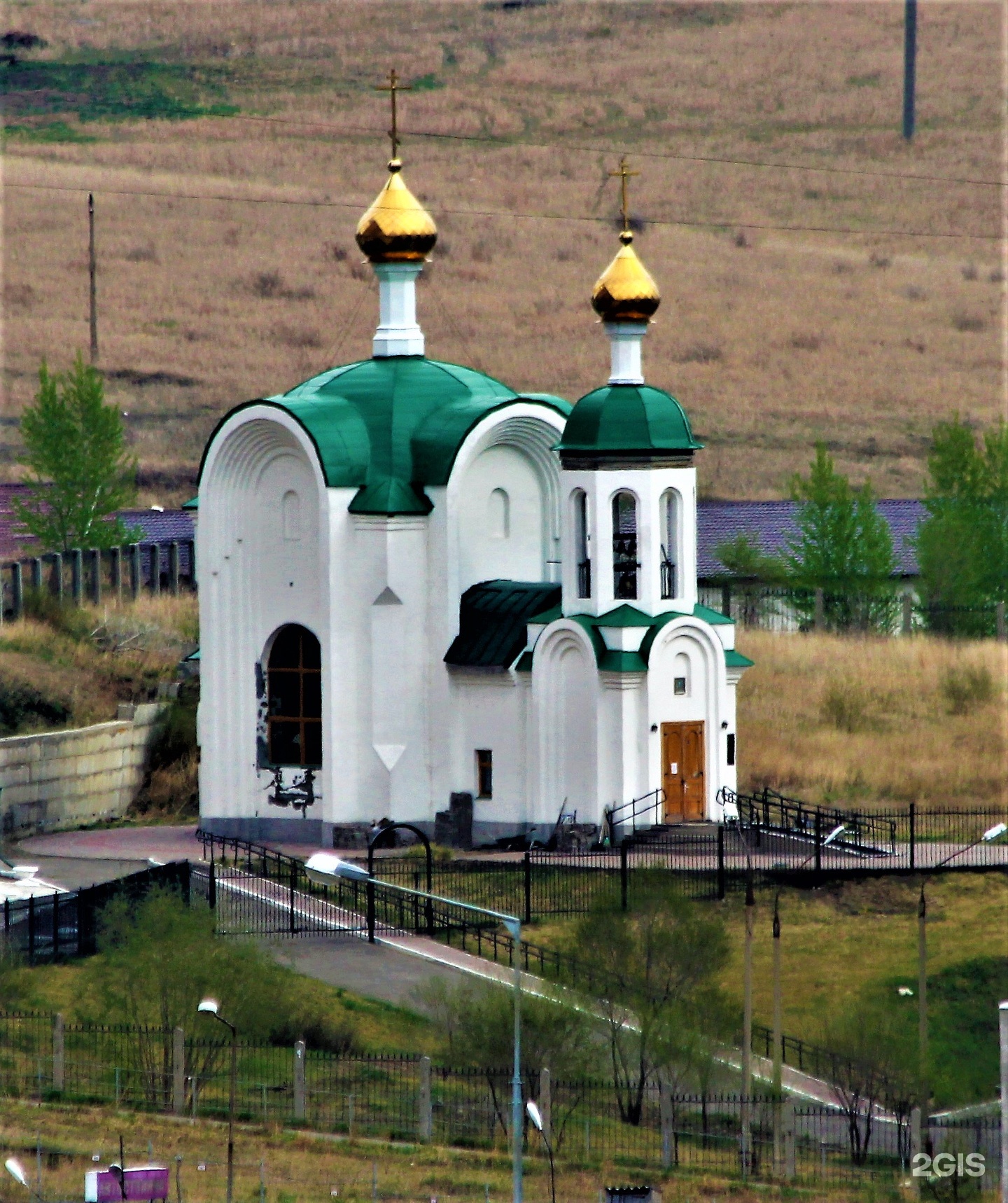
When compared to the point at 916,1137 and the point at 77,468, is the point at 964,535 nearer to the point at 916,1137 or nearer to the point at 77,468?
the point at 77,468

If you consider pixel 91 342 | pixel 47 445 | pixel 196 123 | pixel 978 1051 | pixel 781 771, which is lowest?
pixel 978 1051

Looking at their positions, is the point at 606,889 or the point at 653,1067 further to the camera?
the point at 606,889

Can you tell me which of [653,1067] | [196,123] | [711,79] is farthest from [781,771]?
[711,79]

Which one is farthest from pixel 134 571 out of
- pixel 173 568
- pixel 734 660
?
pixel 734 660

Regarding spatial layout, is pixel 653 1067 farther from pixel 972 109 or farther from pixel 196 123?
pixel 972 109

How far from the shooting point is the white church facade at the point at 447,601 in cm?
3994

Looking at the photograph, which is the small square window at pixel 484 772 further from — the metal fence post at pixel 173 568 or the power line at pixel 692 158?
the power line at pixel 692 158

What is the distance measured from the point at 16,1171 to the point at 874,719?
23.9 metres

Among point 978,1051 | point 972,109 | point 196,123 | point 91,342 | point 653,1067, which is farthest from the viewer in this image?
point 972,109

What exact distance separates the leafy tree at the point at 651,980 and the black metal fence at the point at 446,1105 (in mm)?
362

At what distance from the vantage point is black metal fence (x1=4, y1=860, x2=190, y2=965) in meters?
34.9

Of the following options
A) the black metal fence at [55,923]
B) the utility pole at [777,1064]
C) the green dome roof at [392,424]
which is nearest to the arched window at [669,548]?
the green dome roof at [392,424]

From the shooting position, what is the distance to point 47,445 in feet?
185

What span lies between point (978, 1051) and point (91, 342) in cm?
4583
